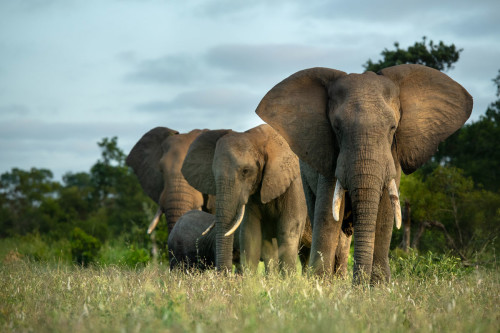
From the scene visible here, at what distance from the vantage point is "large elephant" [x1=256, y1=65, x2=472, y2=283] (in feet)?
23.3

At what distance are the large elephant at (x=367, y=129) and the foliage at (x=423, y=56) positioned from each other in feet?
62.5

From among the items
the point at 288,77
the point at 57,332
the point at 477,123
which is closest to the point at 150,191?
the point at 288,77

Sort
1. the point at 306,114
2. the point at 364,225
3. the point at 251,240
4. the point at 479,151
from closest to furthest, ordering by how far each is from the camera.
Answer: the point at 364,225 → the point at 306,114 → the point at 251,240 → the point at 479,151

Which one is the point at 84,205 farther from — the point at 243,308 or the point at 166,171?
the point at 243,308

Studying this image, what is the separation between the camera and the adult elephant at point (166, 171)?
48.3 feet

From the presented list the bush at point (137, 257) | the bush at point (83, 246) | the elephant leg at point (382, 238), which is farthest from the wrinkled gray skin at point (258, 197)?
the bush at point (83, 246)

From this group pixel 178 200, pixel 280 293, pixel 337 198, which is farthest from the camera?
pixel 178 200

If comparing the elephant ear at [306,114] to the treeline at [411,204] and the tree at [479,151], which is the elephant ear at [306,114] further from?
the tree at [479,151]

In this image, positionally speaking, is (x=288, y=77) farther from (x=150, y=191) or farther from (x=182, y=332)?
(x=150, y=191)

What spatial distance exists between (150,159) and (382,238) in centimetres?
972

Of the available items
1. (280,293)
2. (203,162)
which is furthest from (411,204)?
(280,293)

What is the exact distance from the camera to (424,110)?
793cm

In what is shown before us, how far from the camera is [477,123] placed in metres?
25.5

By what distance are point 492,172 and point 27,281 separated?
19.3 metres
